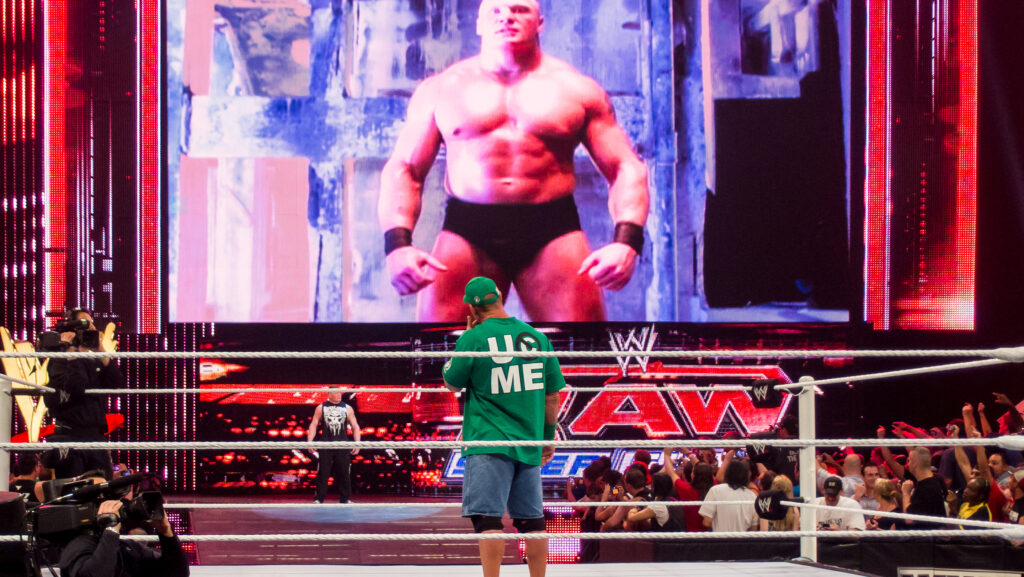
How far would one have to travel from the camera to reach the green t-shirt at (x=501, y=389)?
313 cm

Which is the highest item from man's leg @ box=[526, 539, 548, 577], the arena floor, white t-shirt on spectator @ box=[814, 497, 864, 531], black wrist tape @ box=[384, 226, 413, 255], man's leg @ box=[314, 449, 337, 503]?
black wrist tape @ box=[384, 226, 413, 255]

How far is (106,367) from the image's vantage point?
4.35 metres

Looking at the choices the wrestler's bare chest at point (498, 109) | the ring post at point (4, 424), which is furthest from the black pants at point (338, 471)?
the ring post at point (4, 424)

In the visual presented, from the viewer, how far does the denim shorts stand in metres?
3.09

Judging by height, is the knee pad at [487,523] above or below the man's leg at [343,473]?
above

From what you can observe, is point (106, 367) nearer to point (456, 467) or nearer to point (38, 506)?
point (38, 506)

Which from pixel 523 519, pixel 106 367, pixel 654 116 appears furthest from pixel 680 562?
pixel 654 116

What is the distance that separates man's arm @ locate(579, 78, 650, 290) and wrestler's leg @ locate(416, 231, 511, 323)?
3.02 ft

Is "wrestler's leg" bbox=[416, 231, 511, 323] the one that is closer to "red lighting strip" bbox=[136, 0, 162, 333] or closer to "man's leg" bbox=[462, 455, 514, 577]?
"red lighting strip" bbox=[136, 0, 162, 333]

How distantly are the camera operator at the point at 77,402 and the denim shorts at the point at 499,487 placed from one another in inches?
69.2

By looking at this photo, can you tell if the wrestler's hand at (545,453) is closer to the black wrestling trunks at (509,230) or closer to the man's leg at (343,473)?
the man's leg at (343,473)

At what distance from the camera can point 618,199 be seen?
10.0 meters

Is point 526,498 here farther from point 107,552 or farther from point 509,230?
point 509,230

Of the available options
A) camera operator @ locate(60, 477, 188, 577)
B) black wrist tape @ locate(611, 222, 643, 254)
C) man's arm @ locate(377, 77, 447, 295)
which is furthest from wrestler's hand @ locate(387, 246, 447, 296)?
camera operator @ locate(60, 477, 188, 577)
